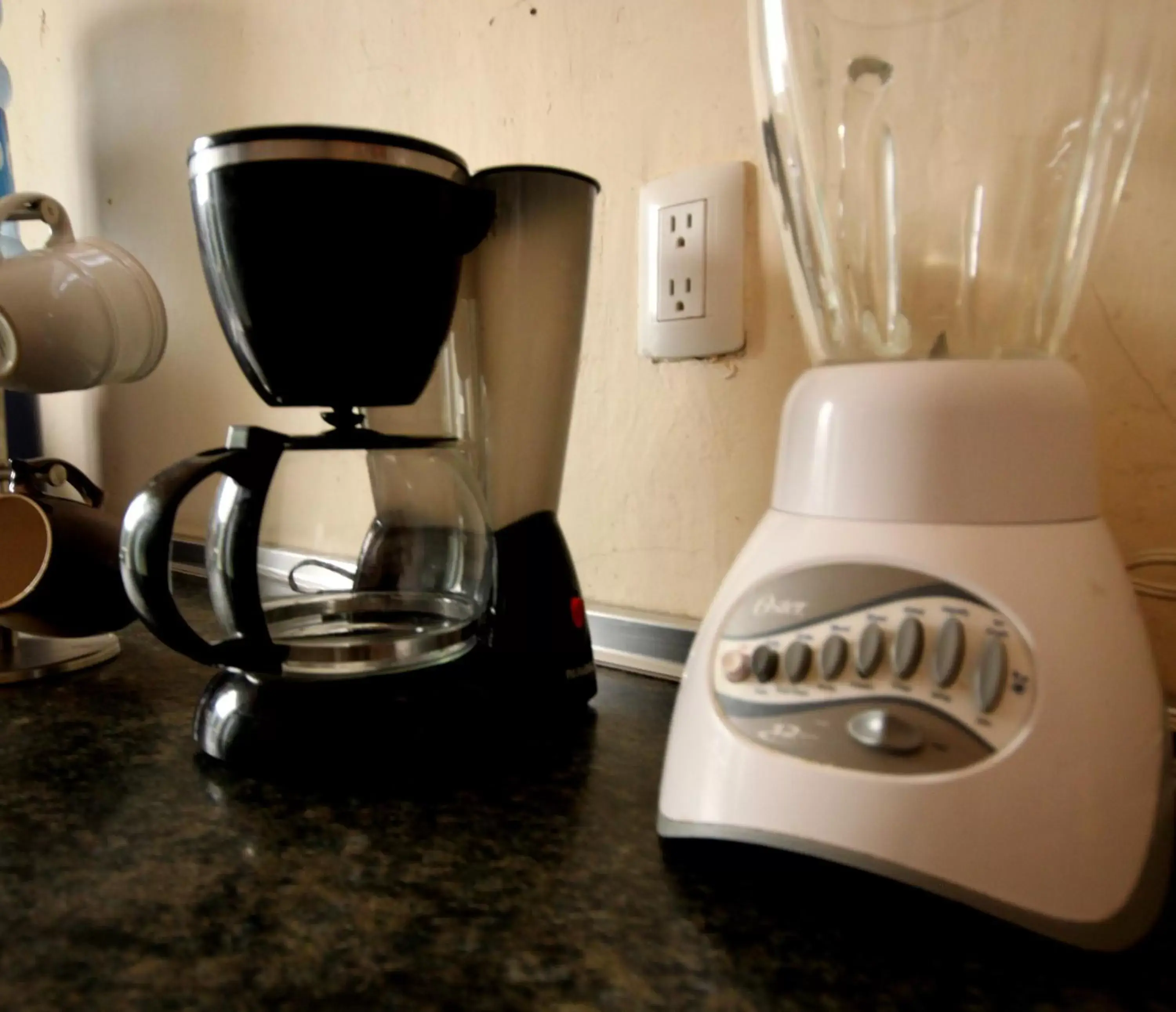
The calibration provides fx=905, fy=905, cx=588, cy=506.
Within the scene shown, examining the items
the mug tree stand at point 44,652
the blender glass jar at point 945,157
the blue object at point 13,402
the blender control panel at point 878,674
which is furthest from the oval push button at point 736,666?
the blue object at point 13,402

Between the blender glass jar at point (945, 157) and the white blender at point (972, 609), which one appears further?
the blender glass jar at point (945, 157)

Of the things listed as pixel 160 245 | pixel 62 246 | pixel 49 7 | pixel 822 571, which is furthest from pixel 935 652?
pixel 49 7

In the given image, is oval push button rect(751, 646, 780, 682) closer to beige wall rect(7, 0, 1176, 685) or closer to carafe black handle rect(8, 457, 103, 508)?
beige wall rect(7, 0, 1176, 685)

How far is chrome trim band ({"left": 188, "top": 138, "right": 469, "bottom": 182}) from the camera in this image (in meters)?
0.47

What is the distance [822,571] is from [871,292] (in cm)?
24

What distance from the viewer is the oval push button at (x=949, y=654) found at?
35 cm

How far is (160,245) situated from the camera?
3.88 ft

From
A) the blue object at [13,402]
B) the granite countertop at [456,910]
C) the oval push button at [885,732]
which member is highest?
the blue object at [13,402]

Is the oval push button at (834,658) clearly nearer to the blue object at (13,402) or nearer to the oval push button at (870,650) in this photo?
the oval push button at (870,650)

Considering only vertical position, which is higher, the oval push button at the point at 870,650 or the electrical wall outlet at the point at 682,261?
the electrical wall outlet at the point at 682,261

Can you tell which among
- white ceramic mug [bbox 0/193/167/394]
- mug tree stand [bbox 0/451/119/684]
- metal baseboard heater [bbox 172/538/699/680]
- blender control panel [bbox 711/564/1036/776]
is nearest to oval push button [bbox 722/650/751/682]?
blender control panel [bbox 711/564/1036/776]

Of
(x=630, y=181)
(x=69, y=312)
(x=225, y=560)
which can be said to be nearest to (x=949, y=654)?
(x=225, y=560)

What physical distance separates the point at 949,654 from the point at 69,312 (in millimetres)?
926

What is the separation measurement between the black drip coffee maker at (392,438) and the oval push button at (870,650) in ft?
0.85
